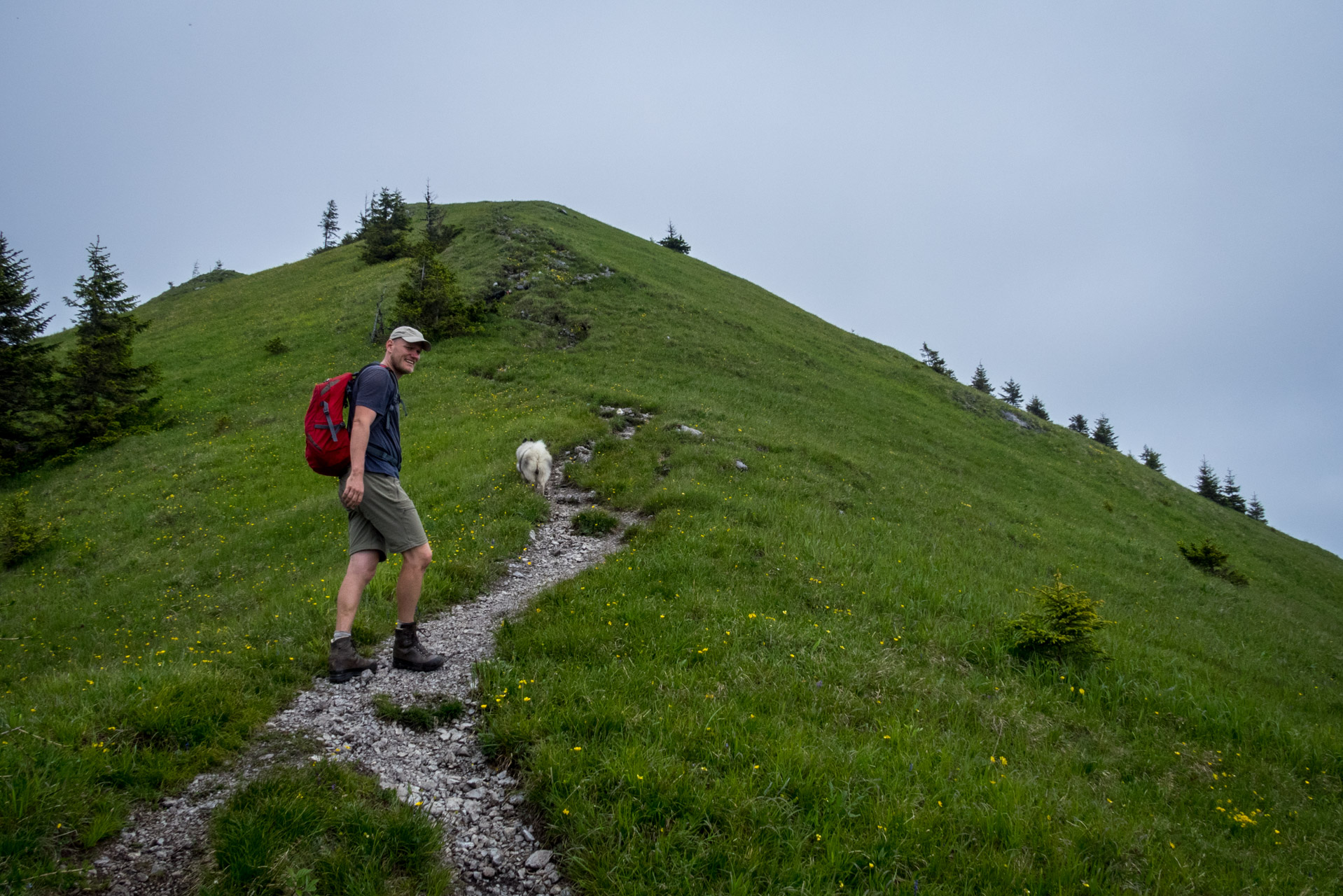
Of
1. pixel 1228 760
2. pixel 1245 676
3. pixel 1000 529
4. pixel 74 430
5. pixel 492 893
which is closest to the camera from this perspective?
pixel 492 893

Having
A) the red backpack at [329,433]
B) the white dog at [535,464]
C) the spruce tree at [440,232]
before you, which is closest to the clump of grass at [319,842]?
the red backpack at [329,433]

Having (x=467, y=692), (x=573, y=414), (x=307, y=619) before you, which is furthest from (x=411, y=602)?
(x=573, y=414)

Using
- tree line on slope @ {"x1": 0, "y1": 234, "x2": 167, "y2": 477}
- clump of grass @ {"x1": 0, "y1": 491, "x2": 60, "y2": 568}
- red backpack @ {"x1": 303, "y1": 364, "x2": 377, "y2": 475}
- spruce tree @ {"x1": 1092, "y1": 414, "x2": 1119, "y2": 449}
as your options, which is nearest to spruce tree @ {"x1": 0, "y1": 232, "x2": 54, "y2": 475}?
tree line on slope @ {"x1": 0, "y1": 234, "x2": 167, "y2": 477}

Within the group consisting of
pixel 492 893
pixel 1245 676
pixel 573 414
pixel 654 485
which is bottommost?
pixel 1245 676

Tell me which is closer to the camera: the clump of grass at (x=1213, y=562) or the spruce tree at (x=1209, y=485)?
the clump of grass at (x=1213, y=562)

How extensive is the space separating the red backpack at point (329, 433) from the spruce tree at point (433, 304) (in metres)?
21.0

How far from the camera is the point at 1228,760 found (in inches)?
251

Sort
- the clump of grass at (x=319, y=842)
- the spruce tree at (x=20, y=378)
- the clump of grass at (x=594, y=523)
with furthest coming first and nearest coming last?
the spruce tree at (x=20, y=378) < the clump of grass at (x=594, y=523) < the clump of grass at (x=319, y=842)

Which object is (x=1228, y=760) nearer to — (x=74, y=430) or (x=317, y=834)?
(x=317, y=834)

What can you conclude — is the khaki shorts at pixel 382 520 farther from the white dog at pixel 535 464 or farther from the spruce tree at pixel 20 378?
the spruce tree at pixel 20 378

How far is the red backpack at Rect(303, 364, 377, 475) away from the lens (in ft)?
18.9

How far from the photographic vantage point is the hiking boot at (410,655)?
6.22m

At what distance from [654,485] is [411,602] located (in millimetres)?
7805

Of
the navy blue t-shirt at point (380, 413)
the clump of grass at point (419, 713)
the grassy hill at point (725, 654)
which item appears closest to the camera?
the grassy hill at point (725, 654)
